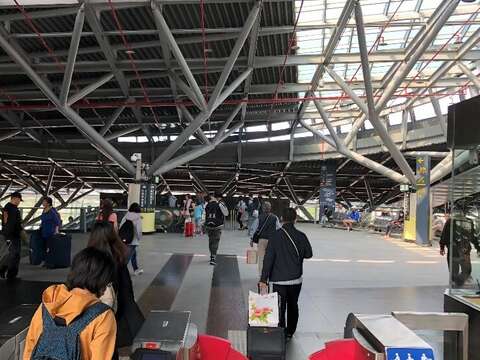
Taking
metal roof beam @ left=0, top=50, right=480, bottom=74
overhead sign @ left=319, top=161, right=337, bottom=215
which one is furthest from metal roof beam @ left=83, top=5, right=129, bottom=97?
overhead sign @ left=319, top=161, right=337, bottom=215

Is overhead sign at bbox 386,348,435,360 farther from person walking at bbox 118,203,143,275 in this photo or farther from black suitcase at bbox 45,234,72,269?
black suitcase at bbox 45,234,72,269

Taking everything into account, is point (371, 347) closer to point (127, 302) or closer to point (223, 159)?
point (127, 302)

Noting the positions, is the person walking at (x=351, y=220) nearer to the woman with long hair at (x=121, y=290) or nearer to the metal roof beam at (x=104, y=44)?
the metal roof beam at (x=104, y=44)

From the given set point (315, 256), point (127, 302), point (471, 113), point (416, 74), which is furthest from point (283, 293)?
point (416, 74)

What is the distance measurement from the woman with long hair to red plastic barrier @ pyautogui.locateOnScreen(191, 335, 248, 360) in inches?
23.1

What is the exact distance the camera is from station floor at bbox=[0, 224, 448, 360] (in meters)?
7.50

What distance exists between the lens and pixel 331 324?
7527 millimetres

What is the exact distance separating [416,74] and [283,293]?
20.9 meters

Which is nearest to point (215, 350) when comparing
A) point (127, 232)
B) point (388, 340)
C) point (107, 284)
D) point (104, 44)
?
point (107, 284)

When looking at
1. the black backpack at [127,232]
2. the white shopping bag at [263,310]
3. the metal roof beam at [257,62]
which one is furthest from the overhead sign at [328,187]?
the white shopping bag at [263,310]

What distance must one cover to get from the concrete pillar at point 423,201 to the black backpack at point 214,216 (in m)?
13.0

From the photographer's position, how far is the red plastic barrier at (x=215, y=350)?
4.11m

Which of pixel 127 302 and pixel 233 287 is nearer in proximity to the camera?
pixel 127 302

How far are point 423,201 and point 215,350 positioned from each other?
71.4 feet
